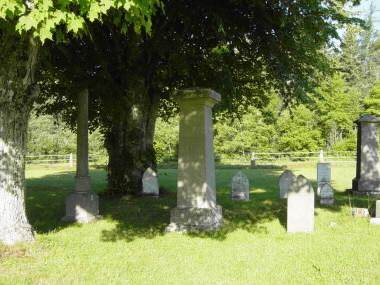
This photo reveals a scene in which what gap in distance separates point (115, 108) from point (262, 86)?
5.63 m

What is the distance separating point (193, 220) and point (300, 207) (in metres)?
2.13

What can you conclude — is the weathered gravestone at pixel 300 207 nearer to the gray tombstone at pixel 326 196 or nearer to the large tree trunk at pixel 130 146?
the gray tombstone at pixel 326 196

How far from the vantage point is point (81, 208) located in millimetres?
11180

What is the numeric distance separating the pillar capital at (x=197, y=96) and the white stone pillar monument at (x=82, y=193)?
3096 mm

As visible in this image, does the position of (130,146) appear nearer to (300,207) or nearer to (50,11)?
(300,207)

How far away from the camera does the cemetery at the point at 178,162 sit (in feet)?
21.8

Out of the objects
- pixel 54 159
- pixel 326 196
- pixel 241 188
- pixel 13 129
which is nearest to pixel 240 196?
pixel 241 188

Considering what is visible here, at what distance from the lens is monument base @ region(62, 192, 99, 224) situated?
11094 millimetres

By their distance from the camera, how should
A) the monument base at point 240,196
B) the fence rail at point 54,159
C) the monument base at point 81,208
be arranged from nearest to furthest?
the monument base at point 81,208
the monument base at point 240,196
the fence rail at point 54,159

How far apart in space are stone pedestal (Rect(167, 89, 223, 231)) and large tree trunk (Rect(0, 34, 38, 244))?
9.96 feet

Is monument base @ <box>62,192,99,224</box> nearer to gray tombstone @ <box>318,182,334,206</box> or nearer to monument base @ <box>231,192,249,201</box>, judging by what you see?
monument base @ <box>231,192,249,201</box>

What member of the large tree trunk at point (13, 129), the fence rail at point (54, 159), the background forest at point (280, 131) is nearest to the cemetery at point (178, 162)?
the large tree trunk at point (13, 129)

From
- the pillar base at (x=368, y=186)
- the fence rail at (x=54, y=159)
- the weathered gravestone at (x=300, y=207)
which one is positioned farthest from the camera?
the fence rail at (x=54, y=159)

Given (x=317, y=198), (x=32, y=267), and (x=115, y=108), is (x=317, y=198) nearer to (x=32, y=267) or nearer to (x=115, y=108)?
(x=115, y=108)
